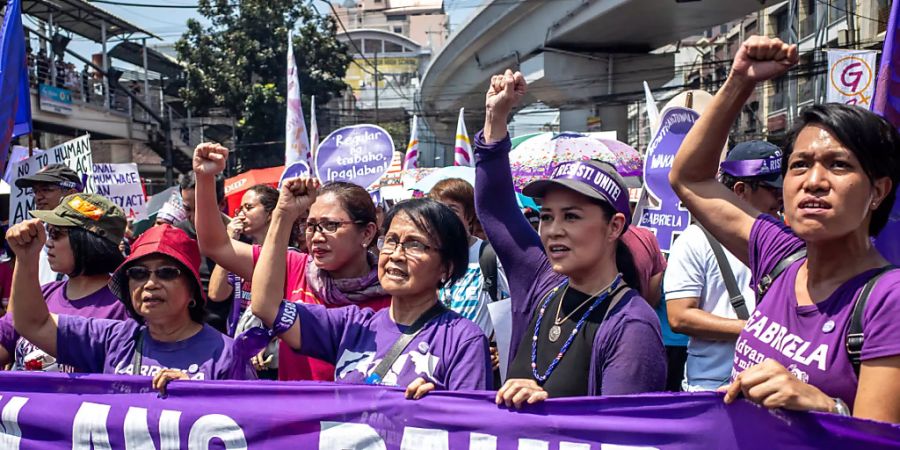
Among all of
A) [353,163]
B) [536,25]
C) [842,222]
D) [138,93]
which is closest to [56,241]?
[842,222]

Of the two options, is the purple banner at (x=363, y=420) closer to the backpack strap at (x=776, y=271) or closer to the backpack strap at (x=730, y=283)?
the backpack strap at (x=776, y=271)

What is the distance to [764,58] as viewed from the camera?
232 cm

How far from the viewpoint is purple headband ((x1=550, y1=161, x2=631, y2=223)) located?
103 inches

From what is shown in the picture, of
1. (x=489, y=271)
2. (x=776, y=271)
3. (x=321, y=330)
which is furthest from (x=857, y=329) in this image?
(x=489, y=271)

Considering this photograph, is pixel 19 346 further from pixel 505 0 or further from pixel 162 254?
pixel 505 0

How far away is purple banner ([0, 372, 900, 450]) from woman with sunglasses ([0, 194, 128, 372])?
28 cm

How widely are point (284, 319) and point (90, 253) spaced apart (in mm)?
1258

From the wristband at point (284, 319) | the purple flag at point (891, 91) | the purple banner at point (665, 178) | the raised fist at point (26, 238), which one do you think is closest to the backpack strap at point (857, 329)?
the purple flag at point (891, 91)

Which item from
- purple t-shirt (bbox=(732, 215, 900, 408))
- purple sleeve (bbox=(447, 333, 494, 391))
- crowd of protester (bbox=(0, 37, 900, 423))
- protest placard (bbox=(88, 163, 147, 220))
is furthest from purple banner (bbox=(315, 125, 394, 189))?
purple t-shirt (bbox=(732, 215, 900, 408))

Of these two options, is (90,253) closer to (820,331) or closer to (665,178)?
(820,331)

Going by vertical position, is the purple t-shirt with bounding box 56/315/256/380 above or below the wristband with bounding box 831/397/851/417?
below

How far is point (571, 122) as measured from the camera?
25.2 m

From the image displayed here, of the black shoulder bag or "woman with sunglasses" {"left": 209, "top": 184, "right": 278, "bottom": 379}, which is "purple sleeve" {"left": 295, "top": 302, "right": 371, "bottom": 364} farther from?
"woman with sunglasses" {"left": 209, "top": 184, "right": 278, "bottom": 379}

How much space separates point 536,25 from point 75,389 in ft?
68.7
